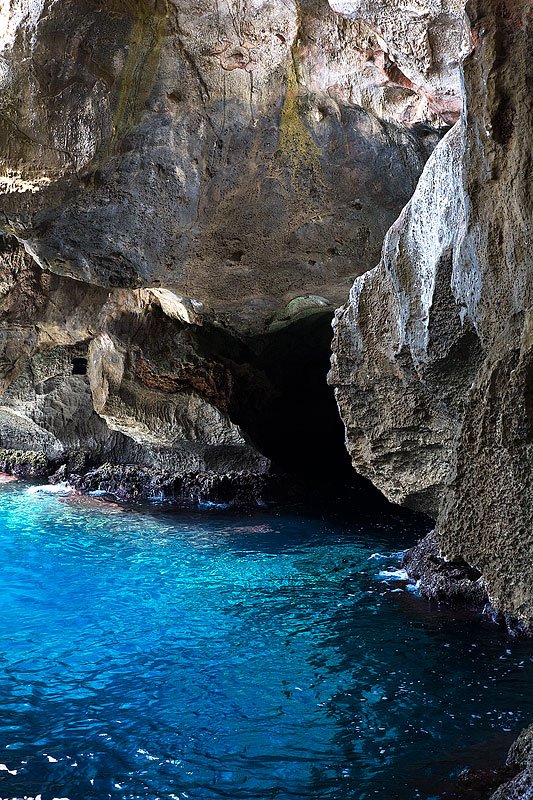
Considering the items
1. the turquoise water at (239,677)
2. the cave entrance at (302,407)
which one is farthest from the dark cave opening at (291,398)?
the turquoise water at (239,677)

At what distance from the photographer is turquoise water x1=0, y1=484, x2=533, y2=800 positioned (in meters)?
5.22

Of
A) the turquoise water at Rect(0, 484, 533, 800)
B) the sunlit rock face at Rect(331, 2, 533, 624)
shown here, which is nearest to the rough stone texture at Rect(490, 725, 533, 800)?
the turquoise water at Rect(0, 484, 533, 800)

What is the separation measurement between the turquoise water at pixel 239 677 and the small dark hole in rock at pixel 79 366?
5.86 meters

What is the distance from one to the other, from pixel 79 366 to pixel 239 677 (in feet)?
36.7

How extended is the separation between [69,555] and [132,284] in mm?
4286

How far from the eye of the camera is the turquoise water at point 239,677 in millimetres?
5223

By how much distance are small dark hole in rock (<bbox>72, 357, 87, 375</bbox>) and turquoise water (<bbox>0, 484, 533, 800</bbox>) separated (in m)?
5.86

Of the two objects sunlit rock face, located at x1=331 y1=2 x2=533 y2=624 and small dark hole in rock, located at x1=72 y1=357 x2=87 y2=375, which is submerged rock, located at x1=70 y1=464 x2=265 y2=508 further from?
sunlit rock face, located at x1=331 y1=2 x2=533 y2=624

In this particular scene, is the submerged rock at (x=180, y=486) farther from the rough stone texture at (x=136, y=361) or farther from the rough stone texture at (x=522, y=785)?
the rough stone texture at (x=522, y=785)

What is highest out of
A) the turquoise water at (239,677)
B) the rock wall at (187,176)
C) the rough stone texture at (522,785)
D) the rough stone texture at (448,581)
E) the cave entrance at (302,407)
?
the rock wall at (187,176)

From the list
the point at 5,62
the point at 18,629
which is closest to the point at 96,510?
the point at 18,629

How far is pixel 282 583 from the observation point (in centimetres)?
977

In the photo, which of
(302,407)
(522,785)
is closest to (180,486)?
(302,407)

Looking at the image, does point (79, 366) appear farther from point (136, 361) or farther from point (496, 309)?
point (496, 309)
